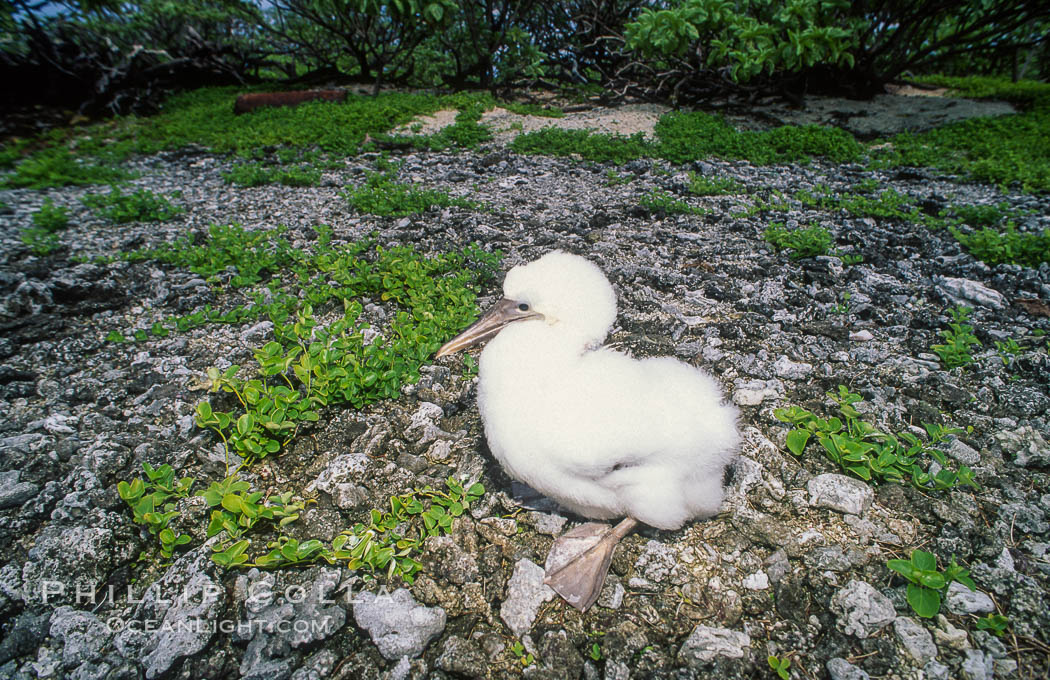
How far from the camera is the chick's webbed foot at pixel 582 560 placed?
232 centimetres

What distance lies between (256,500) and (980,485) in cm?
382

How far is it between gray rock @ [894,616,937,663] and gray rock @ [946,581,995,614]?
183 mm

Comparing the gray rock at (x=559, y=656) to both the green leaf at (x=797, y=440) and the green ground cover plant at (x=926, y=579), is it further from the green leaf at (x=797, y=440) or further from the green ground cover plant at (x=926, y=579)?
the green leaf at (x=797, y=440)

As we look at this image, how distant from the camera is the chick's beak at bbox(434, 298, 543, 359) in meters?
2.99

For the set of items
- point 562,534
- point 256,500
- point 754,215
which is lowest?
point 562,534

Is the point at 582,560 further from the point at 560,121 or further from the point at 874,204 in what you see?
the point at 560,121

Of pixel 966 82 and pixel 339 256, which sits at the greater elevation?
pixel 966 82

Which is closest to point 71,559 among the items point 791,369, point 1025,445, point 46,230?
point 791,369

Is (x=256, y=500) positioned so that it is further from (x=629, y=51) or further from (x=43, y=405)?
(x=629, y=51)

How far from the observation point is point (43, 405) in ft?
10.9

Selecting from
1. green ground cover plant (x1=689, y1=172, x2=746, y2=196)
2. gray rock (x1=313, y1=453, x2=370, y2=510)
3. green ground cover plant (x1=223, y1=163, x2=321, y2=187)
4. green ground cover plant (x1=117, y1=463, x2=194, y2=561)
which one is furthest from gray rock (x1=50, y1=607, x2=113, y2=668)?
green ground cover plant (x1=689, y1=172, x2=746, y2=196)

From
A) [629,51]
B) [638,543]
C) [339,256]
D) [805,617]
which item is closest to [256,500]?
[638,543]

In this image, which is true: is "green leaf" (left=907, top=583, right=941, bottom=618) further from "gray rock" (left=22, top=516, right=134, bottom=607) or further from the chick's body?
"gray rock" (left=22, top=516, right=134, bottom=607)

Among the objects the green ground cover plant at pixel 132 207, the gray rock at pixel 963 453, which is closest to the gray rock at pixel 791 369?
the gray rock at pixel 963 453
